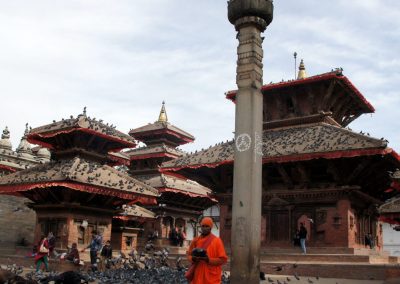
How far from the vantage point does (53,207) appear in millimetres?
21859

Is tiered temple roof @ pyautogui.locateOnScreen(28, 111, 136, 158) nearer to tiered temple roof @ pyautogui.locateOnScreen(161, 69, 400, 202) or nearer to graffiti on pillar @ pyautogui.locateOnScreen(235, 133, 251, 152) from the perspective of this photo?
tiered temple roof @ pyautogui.locateOnScreen(161, 69, 400, 202)

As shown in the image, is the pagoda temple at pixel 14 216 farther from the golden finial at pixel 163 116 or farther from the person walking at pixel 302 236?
the person walking at pixel 302 236

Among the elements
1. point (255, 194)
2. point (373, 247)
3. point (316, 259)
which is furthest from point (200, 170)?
point (255, 194)

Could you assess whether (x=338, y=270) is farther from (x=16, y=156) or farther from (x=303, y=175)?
→ (x=16, y=156)

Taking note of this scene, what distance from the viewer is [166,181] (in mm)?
32844

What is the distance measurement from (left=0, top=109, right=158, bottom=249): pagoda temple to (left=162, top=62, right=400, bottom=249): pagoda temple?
288 centimetres

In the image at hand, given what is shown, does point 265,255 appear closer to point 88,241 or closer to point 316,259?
point 316,259

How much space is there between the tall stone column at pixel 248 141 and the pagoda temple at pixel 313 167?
8631mm

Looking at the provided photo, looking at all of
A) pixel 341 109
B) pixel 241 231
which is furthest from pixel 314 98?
pixel 241 231

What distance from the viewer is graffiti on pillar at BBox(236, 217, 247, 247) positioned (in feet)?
31.1

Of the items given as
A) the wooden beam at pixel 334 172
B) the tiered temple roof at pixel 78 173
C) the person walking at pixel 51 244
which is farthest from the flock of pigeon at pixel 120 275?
the wooden beam at pixel 334 172

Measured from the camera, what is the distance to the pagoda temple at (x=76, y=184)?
69.4 feet

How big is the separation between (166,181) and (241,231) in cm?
2353

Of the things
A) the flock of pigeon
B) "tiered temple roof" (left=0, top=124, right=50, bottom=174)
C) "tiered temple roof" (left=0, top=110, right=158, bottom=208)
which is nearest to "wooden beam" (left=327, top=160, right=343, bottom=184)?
the flock of pigeon
